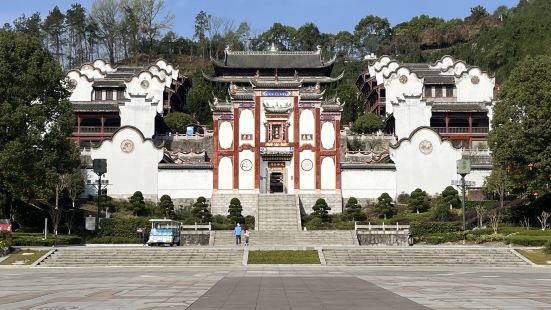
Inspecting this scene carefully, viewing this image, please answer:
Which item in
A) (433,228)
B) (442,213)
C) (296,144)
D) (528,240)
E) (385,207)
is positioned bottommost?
(528,240)

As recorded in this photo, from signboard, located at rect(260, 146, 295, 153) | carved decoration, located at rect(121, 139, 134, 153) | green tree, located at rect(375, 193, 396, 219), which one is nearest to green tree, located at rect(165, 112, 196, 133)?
carved decoration, located at rect(121, 139, 134, 153)

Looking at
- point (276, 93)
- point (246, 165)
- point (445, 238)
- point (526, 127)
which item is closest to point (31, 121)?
point (246, 165)

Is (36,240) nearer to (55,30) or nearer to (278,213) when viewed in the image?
(278,213)

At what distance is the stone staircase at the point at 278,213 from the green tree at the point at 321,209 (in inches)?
67.1

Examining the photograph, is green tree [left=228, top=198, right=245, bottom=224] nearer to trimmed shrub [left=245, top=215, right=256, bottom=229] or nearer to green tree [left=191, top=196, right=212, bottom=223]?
trimmed shrub [left=245, top=215, right=256, bottom=229]

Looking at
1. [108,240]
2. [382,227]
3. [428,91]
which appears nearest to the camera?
[108,240]

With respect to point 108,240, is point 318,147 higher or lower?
higher

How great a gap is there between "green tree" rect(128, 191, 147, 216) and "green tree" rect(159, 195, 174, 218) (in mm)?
1558

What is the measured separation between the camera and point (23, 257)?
3956cm

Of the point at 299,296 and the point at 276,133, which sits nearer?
the point at 299,296

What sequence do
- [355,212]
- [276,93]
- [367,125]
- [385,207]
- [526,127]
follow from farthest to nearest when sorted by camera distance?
[367,125] < [276,93] < [355,212] < [385,207] < [526,127]

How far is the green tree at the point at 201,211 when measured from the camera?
197 ft

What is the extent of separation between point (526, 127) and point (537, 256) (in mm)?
14318

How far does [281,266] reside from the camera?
123ft
